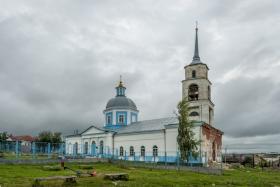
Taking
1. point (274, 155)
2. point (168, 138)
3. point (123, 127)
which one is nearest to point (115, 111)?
point (123, 127)

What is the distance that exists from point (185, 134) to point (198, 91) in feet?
25.9

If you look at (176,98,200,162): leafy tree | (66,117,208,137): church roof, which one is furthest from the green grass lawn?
(66,117,208,137): church roof

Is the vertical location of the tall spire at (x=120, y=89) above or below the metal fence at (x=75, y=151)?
above

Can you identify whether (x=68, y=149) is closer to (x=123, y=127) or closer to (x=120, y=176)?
(x=123, y=127)

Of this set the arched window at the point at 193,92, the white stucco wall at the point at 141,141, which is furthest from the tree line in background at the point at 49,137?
the arched window at the point at 193,92

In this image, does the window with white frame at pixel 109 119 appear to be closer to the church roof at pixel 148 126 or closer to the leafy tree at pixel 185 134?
the church roof at pixel 148 126

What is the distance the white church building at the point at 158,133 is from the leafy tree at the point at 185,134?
101cm

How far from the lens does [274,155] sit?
208ft

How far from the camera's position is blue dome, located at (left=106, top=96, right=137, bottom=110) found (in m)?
51.0

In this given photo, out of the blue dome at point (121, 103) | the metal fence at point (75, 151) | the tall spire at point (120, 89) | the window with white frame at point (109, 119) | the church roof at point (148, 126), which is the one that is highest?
the tall spire at point (120, 89)

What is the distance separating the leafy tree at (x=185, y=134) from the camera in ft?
115

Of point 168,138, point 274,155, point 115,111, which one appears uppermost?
point 115,111

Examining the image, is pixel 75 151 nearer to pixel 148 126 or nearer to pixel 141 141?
pixel 141 141

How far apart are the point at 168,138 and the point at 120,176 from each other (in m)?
26.2
